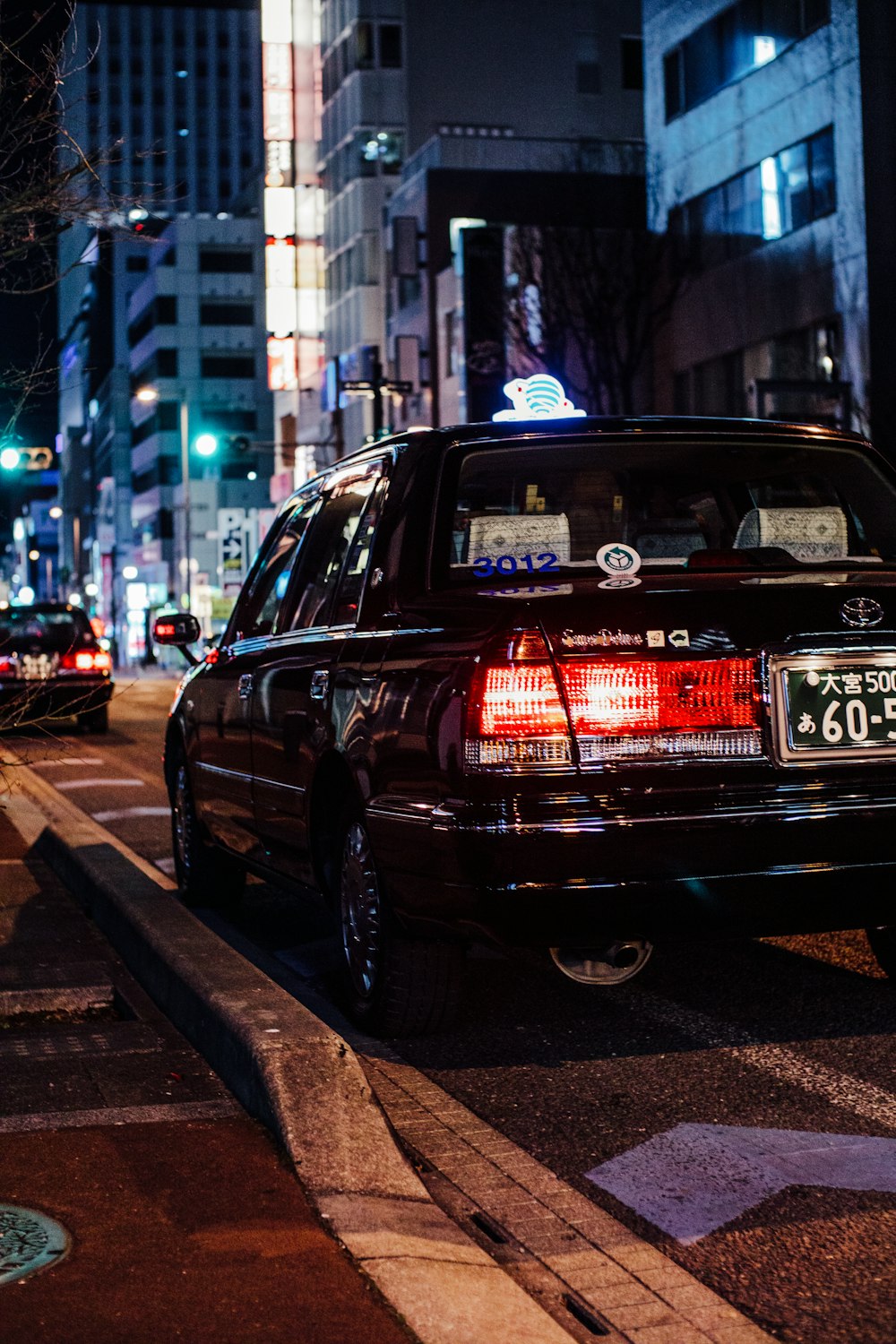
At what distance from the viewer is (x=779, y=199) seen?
116 feet

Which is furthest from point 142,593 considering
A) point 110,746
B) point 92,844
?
point 92,844

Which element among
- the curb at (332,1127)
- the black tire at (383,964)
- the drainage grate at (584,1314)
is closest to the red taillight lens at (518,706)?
the black tire at (383,964)

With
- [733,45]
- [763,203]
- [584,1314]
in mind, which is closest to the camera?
[584,1314]

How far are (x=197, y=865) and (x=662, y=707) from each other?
3.99 meters

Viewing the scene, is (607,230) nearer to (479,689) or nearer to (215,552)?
(479,689)

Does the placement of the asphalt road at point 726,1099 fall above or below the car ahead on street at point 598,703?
below

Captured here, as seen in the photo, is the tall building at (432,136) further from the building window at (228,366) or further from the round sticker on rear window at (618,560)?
the round sticker on rear window at (618,560)

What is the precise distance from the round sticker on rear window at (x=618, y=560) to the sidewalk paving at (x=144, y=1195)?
1.84 metres

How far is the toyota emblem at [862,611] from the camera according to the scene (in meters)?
5.19

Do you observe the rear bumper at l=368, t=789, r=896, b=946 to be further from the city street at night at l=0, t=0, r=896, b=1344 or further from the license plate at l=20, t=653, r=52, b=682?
the license plate at l=20, t=653, r=52, b=682

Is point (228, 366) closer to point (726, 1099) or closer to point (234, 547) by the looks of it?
point (234, 547)

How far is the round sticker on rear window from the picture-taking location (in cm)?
539

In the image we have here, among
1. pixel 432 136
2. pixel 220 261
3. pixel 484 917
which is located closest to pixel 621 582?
pixel 484 917

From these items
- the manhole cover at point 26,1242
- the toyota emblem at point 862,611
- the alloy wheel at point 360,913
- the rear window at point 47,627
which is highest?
the rear window at point 47,627
